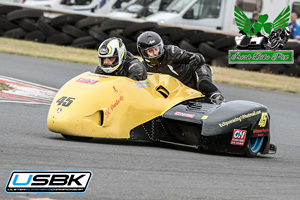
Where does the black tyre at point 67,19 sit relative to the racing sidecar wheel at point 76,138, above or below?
below

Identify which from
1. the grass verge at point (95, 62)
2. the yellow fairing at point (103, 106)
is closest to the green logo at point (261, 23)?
the grass verge at point (95, 62)

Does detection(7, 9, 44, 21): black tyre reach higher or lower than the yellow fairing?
lower

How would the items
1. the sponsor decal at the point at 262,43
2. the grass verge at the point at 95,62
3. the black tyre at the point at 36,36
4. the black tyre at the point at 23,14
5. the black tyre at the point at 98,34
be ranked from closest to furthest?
the grass verge at the point at 95,62 → the sponsor decal at the point at 262,43 → the black tyre at the point at 98,34 → the black tyre at the point at 23,14 → the black tyre at the point at 36,36

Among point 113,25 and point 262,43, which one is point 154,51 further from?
point 262,43

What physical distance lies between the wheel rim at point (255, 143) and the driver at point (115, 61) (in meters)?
1.53

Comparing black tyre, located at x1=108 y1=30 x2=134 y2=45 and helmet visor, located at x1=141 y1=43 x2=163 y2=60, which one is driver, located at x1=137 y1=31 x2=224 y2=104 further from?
black tyre, located at x1=108 y1=30 x2=134 y2=45

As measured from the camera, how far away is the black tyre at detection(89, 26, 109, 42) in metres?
19.5

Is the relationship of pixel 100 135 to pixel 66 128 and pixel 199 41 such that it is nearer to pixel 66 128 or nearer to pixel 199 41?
pixel 66 128

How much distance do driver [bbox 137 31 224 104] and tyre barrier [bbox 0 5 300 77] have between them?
9949 mm

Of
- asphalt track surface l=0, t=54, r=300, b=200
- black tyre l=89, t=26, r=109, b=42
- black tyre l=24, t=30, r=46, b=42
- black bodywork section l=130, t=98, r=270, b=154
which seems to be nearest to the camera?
asphalt track surface l=0, t=54, r=300, b=200

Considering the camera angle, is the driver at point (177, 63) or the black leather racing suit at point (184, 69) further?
the black leather racing suit at point (184, 69)

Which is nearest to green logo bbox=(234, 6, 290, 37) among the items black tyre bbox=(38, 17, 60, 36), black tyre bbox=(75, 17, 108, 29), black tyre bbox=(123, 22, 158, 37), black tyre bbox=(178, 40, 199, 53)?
black tyre bbox=(178, 40, 199, 53)

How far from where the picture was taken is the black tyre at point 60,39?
789 inches

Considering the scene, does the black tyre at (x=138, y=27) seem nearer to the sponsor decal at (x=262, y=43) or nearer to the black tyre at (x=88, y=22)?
the black tyre at (x=88, y=22)
